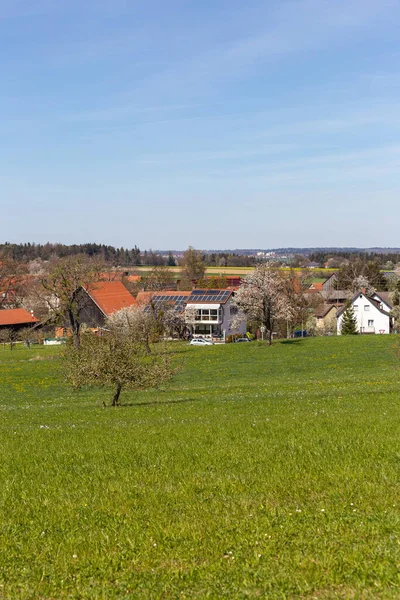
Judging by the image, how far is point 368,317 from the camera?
105562mm

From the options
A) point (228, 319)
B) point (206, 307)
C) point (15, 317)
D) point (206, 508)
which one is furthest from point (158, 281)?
point (206, 508)

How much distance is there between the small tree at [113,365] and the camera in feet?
87.8

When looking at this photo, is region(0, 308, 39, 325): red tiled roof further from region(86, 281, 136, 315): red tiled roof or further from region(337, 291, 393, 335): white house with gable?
region(337, 291, 393, 335): white house with gable

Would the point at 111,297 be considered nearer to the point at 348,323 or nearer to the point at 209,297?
the point at 209,297

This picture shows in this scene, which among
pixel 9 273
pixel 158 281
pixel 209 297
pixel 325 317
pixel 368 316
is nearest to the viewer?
pixel 9 273

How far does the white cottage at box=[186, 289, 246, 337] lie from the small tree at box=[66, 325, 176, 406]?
2608 inches

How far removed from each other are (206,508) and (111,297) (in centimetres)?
9286

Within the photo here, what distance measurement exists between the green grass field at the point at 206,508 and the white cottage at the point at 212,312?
76.1m

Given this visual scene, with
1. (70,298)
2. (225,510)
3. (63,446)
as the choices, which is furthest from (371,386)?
(70,298)

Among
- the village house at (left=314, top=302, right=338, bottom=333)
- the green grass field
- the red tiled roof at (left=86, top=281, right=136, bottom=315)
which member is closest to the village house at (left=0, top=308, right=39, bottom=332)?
the red tiled roof at (left=86, top=281, right=136, bottom=315)

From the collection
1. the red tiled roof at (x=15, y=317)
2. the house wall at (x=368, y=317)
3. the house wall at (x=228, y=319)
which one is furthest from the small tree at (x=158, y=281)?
the house wall at (x=368, y=317)

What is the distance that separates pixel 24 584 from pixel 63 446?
25.6 feet

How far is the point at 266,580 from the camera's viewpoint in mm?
7738

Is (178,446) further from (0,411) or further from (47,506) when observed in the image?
(0,411)
